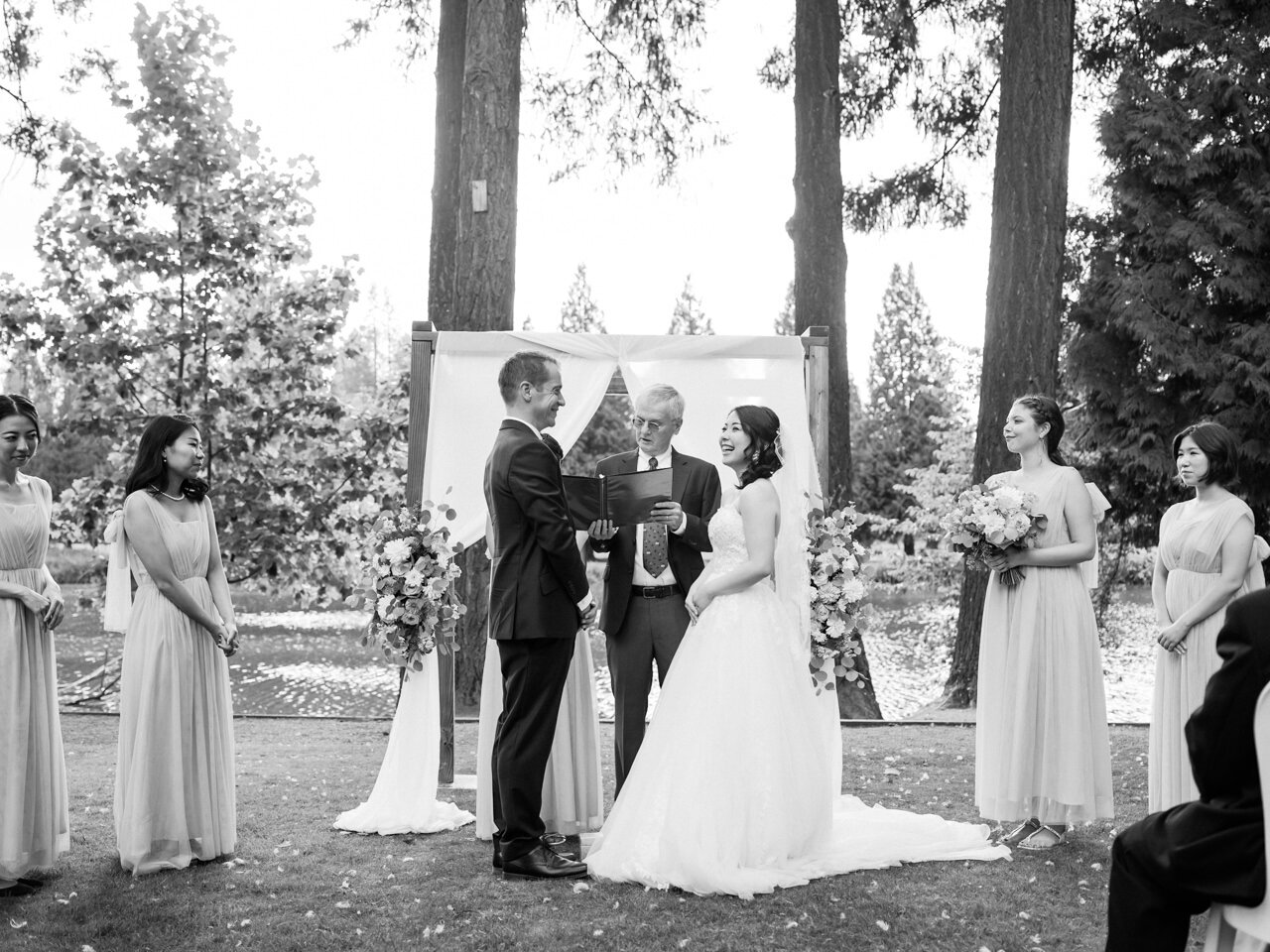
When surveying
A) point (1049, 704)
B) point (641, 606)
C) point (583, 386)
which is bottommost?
point (1049, 704)

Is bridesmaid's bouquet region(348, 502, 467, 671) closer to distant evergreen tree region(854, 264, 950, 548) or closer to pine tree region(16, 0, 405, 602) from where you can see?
pine tree region(16, 0, 405, 602)

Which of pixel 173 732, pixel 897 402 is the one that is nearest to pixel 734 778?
pixel 173 732

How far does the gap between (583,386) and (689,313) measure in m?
47.4

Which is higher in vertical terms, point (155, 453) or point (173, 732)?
point (155, 453)

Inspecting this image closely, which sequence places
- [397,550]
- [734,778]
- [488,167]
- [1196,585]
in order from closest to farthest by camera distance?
[734,778] < [1196,585] < [397,550] < [488,167]

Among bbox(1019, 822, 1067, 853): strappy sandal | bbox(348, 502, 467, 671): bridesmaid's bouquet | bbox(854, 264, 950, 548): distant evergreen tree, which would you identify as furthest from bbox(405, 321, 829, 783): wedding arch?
bbox(854, 264, 950, 548): distant evergreen tree

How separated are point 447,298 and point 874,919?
700 centimetres

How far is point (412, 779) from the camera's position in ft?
18.9

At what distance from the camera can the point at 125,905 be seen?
4.21 metres

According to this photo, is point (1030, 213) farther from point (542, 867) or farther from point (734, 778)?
point (542, 867)

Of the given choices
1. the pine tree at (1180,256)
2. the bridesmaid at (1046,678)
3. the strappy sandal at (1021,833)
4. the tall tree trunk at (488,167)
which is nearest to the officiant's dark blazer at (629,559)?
the bridesmaid at (1046,678)

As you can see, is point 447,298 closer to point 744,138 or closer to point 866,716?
point 744,138

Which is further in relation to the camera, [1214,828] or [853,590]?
[853,590]

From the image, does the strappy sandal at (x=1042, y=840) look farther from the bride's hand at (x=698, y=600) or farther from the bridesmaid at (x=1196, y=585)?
the bride's hand at (x=698, y=600)
